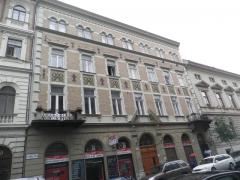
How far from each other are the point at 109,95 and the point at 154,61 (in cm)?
931

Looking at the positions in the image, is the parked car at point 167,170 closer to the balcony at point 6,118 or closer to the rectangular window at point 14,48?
the balcony at point 6,118

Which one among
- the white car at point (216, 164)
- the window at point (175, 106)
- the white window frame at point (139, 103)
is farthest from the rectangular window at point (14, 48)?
the window at point (175, 106)

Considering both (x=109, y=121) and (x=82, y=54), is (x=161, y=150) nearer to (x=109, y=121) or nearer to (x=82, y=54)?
(x=109, y=121)

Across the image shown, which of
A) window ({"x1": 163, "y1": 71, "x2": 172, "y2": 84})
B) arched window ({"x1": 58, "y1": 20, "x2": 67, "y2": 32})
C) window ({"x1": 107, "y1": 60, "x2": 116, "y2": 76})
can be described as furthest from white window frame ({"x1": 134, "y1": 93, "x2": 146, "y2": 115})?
arched window ({"x1": 58, "y1": 20, "x2": 67, "y2": 32})

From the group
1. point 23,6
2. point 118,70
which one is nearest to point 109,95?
point 118,70

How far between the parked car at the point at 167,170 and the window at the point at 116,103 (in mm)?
6179

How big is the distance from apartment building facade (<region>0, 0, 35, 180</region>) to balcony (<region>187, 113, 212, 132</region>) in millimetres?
16836

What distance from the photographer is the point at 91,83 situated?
1703 cm

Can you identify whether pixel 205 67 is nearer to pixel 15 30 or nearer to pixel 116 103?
pixel 116 103

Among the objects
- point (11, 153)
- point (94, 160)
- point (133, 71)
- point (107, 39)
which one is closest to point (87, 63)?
point (107, 39)

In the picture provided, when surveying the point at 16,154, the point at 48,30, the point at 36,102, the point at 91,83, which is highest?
the point at 48,30

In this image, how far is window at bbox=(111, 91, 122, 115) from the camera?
57.0 ft

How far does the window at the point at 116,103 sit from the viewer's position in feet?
57.0

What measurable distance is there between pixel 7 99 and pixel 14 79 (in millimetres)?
1547
